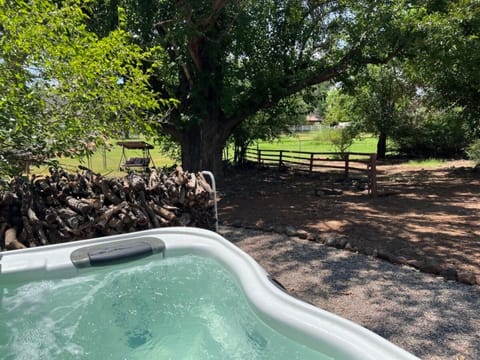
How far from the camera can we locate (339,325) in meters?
2.22

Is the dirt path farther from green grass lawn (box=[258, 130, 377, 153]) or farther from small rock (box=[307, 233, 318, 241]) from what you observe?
green grass lawn (box=[258, 130, 377, 153])

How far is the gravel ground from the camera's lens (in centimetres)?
249

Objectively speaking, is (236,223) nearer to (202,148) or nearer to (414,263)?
(414,263)

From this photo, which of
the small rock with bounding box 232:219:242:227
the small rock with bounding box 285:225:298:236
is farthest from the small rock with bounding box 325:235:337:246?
the small rock with bounding box 232:219:242:227

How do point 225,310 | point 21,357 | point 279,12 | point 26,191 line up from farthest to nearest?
point 279,12, point 26,191, point 225,310, point 21,357

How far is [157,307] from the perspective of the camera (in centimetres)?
336

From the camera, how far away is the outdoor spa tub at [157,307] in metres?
2.44

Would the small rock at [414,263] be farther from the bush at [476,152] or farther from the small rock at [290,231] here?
the bush at [476,152]

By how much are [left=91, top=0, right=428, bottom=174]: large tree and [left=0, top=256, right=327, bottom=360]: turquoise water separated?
15.1ft

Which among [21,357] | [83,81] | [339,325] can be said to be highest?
[83,81]

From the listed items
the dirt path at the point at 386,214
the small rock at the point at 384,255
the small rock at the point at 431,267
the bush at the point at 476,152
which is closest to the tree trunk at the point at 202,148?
the dirt path at the point at 386,214

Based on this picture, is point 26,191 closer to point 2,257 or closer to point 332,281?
point 2,257

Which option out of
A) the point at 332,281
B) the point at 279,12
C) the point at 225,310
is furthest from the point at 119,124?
the point at 279,12

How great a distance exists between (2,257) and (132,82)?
202cm
